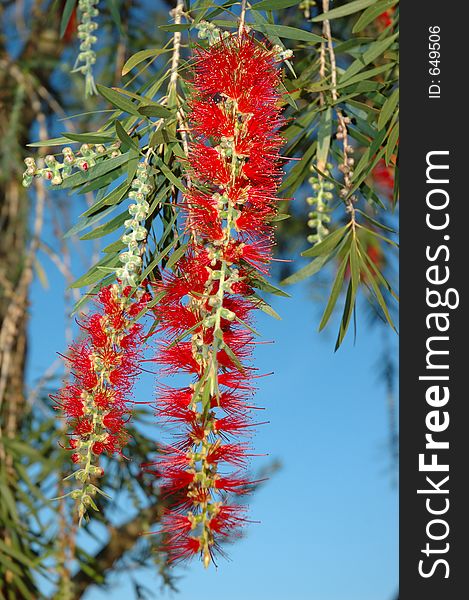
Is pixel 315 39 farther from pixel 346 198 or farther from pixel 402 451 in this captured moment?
pixel 402 451

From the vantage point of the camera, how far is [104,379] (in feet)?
1.98

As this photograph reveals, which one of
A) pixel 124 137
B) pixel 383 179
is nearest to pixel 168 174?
pixel 124 137

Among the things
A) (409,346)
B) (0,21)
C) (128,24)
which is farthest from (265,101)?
(0,21)

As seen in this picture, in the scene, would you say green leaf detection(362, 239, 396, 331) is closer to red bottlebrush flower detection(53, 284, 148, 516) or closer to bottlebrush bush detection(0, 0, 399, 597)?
bottlebrush bush detection(0, 0, 399, 597)

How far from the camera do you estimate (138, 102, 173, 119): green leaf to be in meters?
0.63

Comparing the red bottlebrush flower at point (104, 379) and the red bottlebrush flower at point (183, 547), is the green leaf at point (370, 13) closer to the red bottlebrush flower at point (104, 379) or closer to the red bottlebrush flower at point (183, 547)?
the red bottlebrush flower at point (104, 379)

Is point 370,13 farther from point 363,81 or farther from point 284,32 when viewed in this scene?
point 284,32

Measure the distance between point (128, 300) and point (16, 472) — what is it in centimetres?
94

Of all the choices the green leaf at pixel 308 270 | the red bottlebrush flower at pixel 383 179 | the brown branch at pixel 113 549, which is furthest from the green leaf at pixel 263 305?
the brown branch at pixel 113 549

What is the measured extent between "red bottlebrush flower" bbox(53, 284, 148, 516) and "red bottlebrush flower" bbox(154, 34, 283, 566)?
3 centimetres

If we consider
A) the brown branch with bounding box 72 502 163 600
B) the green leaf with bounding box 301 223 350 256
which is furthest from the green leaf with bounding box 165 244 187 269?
the brown branch with bounding box 72 502 163 600

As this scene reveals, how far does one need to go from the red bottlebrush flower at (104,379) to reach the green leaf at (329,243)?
0.19m

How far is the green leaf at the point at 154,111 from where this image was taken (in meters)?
0.63

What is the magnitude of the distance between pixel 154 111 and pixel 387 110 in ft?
0.88
